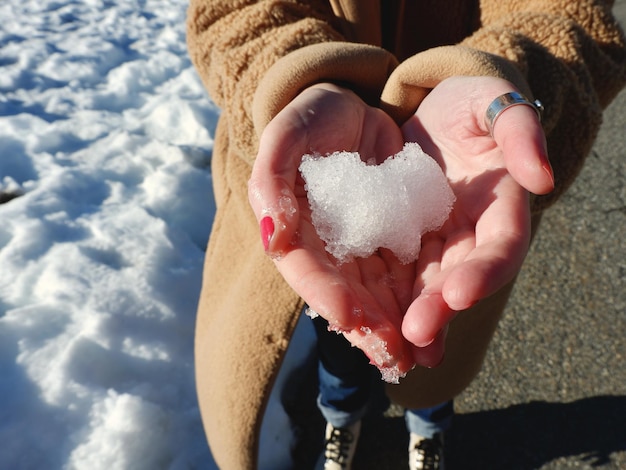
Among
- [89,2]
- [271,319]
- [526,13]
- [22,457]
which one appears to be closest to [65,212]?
[22,457]

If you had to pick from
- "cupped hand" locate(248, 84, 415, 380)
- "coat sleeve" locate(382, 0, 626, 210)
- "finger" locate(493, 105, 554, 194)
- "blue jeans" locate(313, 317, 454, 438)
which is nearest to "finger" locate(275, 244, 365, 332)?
"cupped hand" locate(248, 84, 415, 380)

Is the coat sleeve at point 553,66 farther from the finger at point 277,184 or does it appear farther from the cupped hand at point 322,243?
the finger at point 277,184

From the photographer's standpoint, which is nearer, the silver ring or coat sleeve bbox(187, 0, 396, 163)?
the silver ring

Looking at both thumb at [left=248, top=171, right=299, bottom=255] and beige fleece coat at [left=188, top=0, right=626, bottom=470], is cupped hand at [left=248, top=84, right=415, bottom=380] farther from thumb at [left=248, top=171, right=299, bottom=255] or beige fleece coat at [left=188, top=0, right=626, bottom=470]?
beige fleece coat at [left=188, top=0, right=626, bottom=470]

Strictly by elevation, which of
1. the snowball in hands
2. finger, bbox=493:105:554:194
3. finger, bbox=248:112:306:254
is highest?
finger, bbox=493:105:554:194

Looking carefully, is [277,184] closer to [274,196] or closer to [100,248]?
[274,196]

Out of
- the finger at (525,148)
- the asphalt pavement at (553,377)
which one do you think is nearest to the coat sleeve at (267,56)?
the finger at (525,148)

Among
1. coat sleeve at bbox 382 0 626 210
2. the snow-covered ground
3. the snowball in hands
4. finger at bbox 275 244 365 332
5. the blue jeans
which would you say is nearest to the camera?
finger at bbox 275 244 365 332
